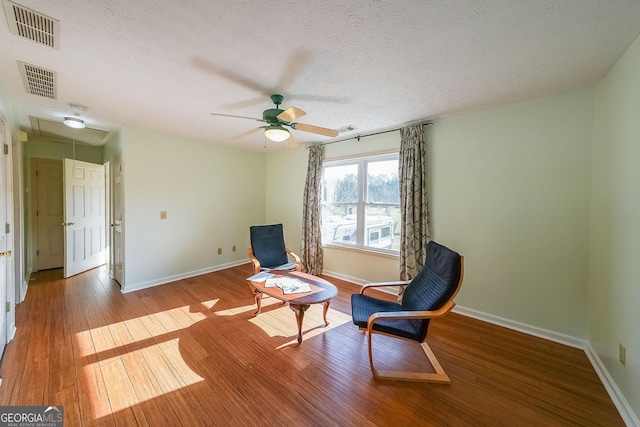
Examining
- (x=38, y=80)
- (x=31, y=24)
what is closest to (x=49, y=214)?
(x=38, y=80)

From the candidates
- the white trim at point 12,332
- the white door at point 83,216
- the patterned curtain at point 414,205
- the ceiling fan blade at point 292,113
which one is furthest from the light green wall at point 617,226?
the white door at point 83,216

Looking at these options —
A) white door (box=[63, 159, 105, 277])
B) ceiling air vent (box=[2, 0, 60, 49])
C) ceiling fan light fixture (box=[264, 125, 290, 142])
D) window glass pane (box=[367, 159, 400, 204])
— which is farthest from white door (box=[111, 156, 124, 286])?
window glass pane (box=[367, 159, 400, 204])

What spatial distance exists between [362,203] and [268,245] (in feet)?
5.31

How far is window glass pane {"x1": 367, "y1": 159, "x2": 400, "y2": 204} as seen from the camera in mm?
3500

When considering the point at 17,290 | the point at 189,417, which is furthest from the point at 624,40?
the point at 17,290

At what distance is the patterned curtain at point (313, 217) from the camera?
417 centimetres

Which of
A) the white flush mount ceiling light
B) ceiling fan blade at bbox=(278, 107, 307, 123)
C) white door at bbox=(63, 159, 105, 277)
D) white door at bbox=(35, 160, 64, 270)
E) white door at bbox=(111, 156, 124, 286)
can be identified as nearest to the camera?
ceiling fan blade at bbox=(278, 107, 307, 123)

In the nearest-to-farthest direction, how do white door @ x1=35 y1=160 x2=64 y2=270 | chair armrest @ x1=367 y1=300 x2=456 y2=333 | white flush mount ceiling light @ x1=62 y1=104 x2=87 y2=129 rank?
1. chair armrest @ x1=367 y1=300 x2=456 y2=333
2. white flush mount ceiling light @ x1=62 y1=104 x2=87 y2=129
3. white door @ x1=35 y1=160 x2=64 y2=270

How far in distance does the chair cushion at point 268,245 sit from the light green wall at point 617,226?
3283 mm

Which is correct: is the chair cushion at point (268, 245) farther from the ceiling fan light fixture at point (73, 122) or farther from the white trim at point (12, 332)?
the ceiling fan light fixture at point (73, 122)

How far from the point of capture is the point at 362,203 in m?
3.84

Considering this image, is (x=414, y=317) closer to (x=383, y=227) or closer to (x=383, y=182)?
(x=383, y=227)

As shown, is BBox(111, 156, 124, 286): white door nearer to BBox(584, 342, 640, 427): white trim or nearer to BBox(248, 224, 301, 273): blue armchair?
BBox(248, 224, 301, 273): blue armchair

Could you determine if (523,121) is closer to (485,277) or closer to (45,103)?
(485,277)
